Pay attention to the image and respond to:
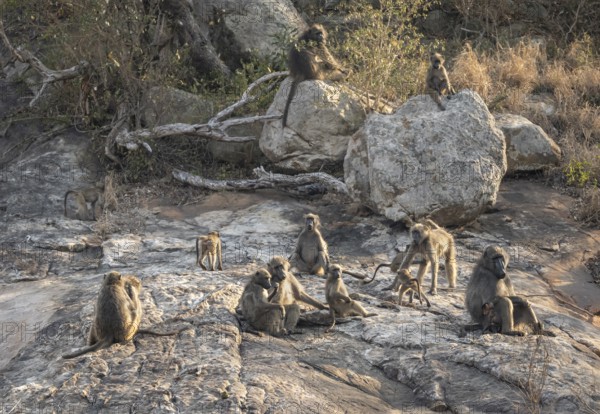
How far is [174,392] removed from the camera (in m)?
6.46

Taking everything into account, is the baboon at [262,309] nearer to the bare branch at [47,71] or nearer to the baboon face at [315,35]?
Answer: the baboon face at [315,35]

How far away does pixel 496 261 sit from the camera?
819cm

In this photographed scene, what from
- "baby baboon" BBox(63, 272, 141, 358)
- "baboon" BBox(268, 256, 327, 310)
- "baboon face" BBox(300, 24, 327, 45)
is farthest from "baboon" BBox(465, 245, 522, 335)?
"baboon face" BBox(300, 24, 327, 45)

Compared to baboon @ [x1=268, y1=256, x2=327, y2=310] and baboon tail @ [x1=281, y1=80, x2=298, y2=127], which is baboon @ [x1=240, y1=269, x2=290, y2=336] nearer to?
baboon @ [x1=268, y1=256, x2=327, y2=310]

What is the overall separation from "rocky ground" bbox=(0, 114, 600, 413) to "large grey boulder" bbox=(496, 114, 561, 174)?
39cm

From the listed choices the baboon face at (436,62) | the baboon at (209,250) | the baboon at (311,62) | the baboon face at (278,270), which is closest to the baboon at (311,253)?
the baboon at (209,250)

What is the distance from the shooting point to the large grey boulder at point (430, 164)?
11922 millimetres

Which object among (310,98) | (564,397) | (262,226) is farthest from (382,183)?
(564,397)

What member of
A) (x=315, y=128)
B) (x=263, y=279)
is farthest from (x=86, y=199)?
(x=263, y=279)

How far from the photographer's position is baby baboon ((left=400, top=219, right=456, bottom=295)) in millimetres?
9617

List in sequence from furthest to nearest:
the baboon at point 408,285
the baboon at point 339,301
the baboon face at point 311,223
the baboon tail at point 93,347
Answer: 1. the baboon face at point 311,223
2. the baboon at point 408,285
3. the baboon at point 339,301
4. the baboon tail at point 93,347

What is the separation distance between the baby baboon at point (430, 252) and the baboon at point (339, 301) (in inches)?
54.8

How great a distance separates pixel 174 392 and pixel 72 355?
1.25m

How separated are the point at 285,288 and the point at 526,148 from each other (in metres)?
7.17
